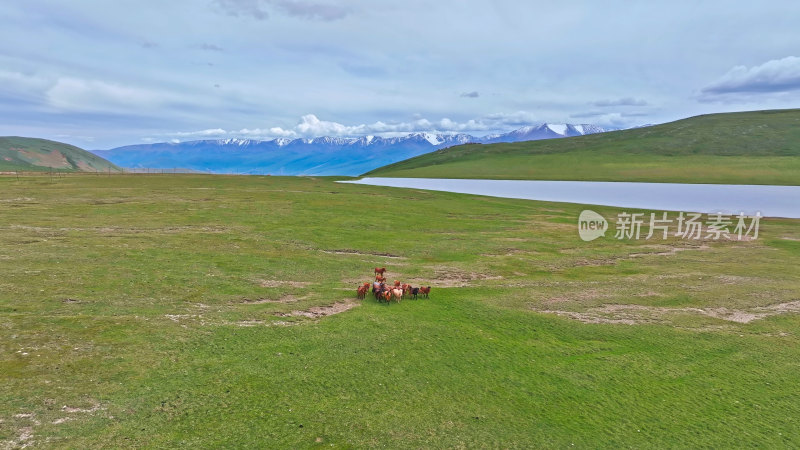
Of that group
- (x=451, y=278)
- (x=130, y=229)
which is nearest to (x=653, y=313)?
(x=451, y=278)

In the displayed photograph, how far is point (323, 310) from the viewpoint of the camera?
21.2m

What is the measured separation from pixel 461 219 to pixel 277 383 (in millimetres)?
49239

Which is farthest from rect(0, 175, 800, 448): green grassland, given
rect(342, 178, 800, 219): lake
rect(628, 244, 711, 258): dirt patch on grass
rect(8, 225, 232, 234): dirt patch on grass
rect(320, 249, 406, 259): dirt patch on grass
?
rect(342, 178, 800, 219): lake

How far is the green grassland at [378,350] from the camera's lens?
1170cm

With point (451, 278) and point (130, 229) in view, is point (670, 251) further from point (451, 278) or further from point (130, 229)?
point (130, 229)

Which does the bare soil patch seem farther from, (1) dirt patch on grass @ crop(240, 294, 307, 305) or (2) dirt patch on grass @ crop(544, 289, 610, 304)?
(2) dirt patch on grass @ crop(544, 289, 610, 304)

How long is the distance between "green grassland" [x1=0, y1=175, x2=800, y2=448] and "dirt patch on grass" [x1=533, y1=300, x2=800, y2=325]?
0.16 meters

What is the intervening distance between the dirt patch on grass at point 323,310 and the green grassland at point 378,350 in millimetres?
440

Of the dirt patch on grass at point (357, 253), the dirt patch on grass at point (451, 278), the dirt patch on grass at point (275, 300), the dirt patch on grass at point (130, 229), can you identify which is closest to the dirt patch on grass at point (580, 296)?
the dirt patch on grass at point (451, 278)

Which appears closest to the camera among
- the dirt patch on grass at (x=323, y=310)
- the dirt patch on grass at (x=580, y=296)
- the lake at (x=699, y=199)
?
the dirt patch on grass at (x=323, y=310)

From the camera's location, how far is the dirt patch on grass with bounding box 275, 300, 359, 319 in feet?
66.5

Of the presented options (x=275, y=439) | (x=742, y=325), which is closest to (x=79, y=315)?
(x=275, y=439)

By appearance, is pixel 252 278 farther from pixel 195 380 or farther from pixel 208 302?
pixel 195 380

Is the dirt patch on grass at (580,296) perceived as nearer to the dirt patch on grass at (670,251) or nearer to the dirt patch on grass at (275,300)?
the dirt patch on grass at (275,300)
